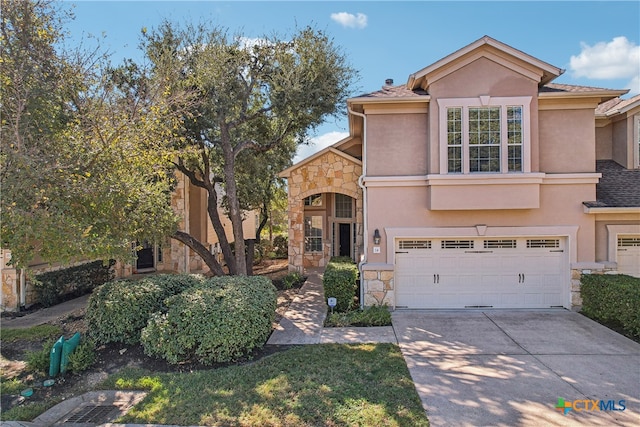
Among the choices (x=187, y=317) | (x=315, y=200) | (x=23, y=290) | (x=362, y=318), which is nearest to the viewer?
(x=187, y=317)

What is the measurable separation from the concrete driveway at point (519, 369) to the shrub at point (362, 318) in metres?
0.35

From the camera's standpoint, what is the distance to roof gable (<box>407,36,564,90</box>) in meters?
8.78

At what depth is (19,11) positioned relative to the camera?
6.21 m

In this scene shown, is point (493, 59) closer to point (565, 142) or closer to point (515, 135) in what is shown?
point (515, 135)

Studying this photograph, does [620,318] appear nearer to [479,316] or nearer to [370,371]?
[479,316]

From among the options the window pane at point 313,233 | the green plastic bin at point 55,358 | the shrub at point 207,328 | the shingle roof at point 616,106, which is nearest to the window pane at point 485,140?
the shingle roof at point 616,106

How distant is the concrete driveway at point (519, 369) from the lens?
14.9ft

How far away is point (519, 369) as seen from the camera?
5.79 meters

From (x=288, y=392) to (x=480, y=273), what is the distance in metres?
6.73

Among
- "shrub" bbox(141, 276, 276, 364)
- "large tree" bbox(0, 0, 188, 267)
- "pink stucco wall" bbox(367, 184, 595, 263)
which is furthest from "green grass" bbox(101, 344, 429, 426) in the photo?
"pink stucco wall" bbox(367, 184, 595, 263)

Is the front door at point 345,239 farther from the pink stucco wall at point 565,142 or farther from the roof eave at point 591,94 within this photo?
the roof eave at point 591,94

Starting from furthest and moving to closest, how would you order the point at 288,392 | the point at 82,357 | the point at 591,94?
the point at 591,94
the point at 82,357
the point at 288,392

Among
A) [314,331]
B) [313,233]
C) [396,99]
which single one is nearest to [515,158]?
[396,99]

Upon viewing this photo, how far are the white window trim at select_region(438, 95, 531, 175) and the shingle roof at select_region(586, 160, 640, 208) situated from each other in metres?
2.41
